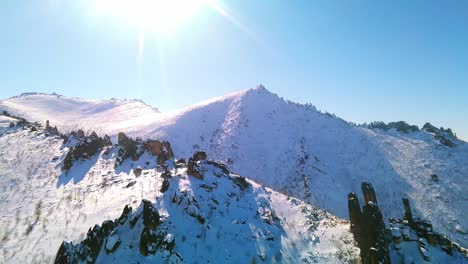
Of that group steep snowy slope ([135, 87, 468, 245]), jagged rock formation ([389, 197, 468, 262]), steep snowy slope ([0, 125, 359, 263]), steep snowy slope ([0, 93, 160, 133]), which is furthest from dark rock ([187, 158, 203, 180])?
steep snowy slope ([0, 93, 160, 133])

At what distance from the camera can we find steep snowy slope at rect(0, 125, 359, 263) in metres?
11.4

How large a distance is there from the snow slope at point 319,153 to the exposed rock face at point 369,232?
65.4 ft

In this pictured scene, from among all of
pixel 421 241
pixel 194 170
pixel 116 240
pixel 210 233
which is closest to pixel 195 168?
pixel 194 170

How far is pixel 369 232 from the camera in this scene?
1154 cm

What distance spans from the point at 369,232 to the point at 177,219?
7353 mm

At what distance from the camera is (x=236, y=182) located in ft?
56.7

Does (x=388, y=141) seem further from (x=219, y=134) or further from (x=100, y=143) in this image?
(x=100, y=143)

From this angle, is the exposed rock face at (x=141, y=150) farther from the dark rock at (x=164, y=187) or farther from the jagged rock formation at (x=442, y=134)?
the jagged rock formation at (x=442, y=134)

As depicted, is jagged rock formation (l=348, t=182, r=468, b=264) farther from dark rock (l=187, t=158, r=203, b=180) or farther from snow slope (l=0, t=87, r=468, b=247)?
snow slope (l=0, t=87, r=468, b=247)

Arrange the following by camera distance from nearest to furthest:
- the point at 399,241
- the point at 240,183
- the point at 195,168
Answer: the point at 399,241 → the point at 195,168 → the point at 240,183

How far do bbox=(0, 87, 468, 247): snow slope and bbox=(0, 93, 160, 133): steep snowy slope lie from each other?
15.6 ft

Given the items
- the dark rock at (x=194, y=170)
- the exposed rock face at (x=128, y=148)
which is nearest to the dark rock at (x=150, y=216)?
the dark rock at (x=194, y=170)

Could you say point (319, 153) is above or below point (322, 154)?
above

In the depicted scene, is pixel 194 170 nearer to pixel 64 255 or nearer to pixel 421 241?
pixel 64 255
